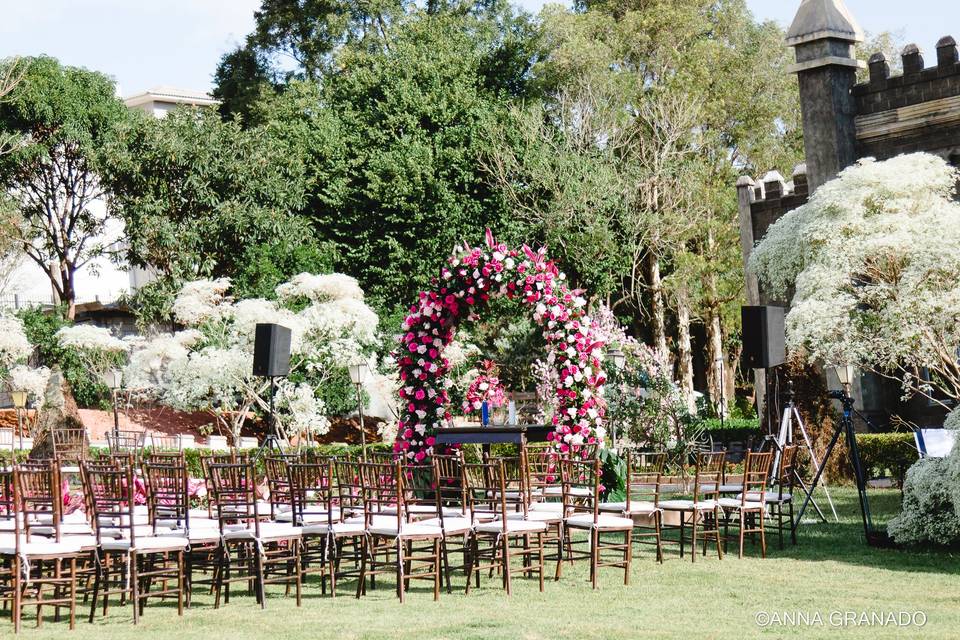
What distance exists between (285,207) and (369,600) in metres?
21.3

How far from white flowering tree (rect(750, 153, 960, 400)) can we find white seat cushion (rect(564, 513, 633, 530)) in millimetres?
7105

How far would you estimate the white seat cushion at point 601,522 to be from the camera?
8320 millimetres

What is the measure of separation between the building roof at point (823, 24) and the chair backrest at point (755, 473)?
429 inches

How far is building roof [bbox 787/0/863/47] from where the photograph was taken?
61.4ft

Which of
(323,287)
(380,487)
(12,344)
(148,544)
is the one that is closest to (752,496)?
(380,487)

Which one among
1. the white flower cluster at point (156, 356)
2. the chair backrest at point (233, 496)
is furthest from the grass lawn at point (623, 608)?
the white flower cluster at point (156, 356)

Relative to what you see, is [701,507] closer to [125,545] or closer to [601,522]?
[601,522]

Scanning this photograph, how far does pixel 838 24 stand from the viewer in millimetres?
18781

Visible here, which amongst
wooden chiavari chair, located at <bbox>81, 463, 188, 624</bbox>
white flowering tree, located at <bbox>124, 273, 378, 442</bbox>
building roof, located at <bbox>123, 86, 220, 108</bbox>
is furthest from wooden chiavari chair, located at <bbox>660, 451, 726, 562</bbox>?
building roof, located at <bbox>123, 86, 220, 108</bbox>

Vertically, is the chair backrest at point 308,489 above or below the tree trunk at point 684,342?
below

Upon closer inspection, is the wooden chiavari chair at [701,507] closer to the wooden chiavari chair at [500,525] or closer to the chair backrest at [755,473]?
the chair backrest at [755,473]

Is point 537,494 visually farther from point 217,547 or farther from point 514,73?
point 514,73

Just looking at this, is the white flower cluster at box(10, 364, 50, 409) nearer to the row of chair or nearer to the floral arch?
the floral arch

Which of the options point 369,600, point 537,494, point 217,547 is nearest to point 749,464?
point 537,494
